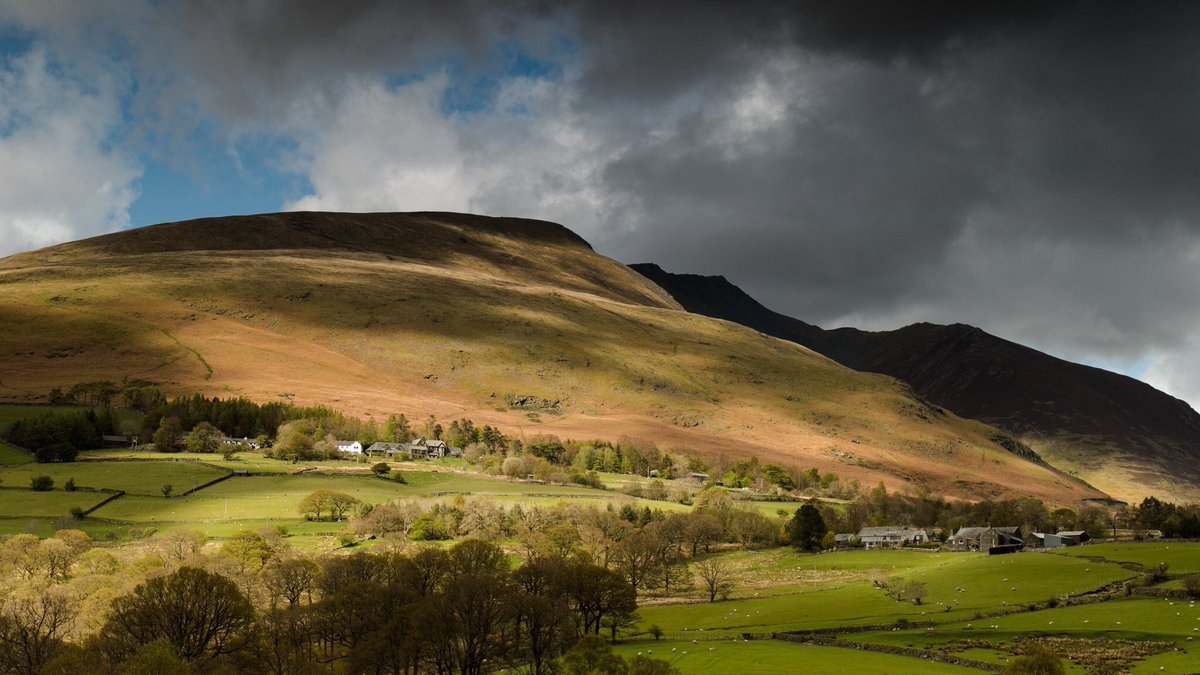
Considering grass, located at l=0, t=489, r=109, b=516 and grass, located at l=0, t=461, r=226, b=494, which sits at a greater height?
grass, located at l=0, t=461, r=226, b=494

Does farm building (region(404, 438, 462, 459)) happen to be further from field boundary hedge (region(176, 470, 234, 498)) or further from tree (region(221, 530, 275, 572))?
tree (region(221, 530, 275, 572))

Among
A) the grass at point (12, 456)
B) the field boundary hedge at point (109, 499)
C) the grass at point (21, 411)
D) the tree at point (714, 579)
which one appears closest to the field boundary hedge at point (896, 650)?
the tree at point (714, 579)

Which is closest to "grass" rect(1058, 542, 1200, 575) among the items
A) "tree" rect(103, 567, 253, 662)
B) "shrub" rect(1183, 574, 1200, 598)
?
"shrub" rect(1183, 574, 1200, 598)

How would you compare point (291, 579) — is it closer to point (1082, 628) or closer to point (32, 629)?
point (32, 629)

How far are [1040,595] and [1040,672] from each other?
3315 centimetres

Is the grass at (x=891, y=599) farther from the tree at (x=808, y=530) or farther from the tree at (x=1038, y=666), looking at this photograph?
the tree at (x=1038, y=666)

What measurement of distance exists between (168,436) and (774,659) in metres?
122

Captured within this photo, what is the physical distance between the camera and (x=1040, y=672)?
4847 cm

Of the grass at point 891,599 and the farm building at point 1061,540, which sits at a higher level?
the farm building at point 1061,540

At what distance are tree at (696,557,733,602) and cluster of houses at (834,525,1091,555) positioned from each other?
25708 mm

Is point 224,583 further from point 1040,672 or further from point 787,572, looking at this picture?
point 787,572

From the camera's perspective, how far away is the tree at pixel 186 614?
64875mm

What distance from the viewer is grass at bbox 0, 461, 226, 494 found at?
117606mm

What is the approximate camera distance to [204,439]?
15012 cm
